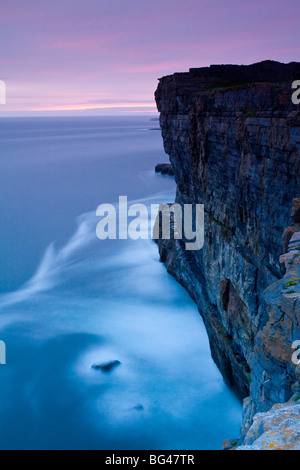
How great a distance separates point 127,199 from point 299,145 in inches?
1539

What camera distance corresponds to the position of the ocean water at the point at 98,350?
15766 millimetres

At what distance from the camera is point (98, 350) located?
20.5 meters

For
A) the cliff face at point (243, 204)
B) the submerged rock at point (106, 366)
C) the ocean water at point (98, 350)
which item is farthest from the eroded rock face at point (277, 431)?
the submerged rock at point (106, 366)

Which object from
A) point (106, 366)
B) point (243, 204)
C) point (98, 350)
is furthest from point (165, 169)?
point (243, 204)

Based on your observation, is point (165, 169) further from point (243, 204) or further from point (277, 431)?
point (277, 431)

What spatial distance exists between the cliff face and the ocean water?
1.74m

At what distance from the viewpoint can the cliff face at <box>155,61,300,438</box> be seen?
26.5 feet

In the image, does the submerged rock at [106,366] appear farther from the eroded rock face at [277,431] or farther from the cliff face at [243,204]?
the eroded rock face at [277,431]

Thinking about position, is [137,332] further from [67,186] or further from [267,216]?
[67,186]

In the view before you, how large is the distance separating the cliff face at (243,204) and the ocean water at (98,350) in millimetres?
1742

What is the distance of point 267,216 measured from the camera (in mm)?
13109

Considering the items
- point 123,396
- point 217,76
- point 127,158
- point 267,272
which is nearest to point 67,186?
point 127,158

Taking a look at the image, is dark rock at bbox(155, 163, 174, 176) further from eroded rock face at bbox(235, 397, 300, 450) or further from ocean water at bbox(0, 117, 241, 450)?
eroded rock face at bbox(235, 397, 300, 450)

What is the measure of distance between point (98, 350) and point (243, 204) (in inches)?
432
